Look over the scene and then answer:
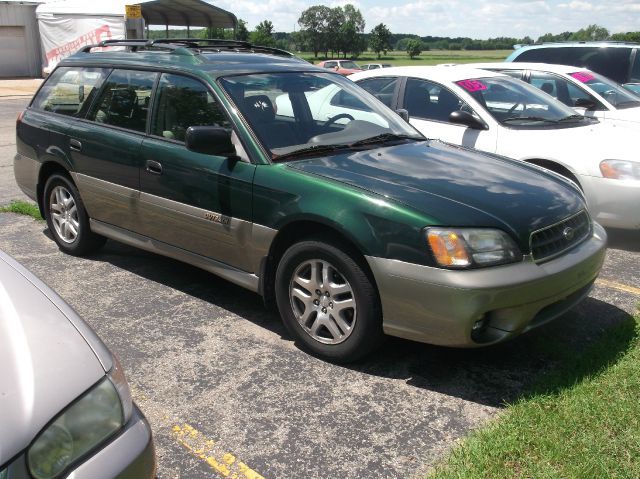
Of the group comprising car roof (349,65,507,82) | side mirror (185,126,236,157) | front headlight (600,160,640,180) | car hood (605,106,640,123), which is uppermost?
car roof (349,65,507,82)

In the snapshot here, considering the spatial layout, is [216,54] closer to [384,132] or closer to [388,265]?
[384,132]

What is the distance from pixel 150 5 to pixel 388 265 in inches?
1129

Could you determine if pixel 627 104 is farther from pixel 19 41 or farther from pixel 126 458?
pixel 19 41

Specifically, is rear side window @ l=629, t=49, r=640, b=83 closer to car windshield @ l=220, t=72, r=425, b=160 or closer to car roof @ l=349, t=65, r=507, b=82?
car roof @ l=349, t=65, r=507, b=82

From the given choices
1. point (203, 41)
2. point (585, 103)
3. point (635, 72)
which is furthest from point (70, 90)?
point (635, 72)

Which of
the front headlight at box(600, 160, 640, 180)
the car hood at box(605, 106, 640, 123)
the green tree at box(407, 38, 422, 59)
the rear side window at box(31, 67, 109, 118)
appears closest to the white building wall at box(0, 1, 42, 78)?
the rear side window at box(31, 67, 109, 118)

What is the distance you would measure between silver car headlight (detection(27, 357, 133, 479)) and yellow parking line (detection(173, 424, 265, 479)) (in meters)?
0.78

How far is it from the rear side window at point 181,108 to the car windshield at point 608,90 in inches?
232

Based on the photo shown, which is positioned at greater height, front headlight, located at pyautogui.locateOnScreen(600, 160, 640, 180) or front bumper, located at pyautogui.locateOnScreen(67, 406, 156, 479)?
front headlight, located at pyautogui.locateOnScreen(600, 160, 640, 180)

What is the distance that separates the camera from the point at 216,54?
4.76m

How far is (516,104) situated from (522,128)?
1.51 ft

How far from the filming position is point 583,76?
28.3 feet

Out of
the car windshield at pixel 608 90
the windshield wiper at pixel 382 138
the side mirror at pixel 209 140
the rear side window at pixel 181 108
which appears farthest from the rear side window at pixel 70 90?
A: the car windshield at pixel 608 90

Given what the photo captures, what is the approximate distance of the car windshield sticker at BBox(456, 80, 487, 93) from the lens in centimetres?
664
